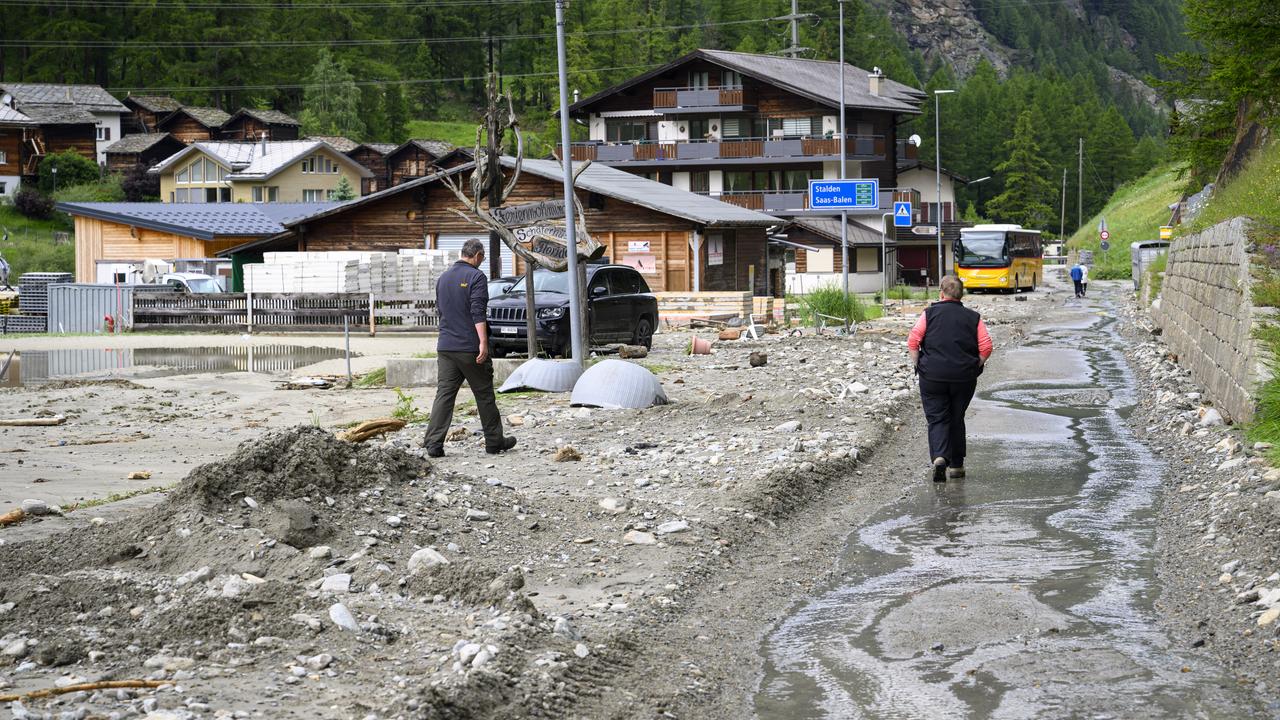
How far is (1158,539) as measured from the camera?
952 cm

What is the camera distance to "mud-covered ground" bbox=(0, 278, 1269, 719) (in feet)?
19.4

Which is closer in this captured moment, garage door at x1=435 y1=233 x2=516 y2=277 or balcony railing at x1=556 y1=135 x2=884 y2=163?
garage door at x1=435 y1=233 x2=516 y2=277

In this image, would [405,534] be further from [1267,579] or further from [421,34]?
[421,34]

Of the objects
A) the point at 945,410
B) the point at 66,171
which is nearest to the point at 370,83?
the point at 66,171

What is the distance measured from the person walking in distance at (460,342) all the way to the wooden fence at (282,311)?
22772 millimetres

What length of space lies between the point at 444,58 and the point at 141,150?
170 ft

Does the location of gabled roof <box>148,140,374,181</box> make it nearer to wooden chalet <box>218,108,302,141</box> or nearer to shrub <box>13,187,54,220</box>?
shrub <box>13,187,54,220</box>

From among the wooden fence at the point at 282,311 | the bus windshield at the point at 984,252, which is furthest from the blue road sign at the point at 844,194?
the bus windshield at the point at 984,252

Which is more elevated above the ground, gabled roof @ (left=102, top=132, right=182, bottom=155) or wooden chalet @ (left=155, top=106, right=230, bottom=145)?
wooden chalet @ (left=155, top=106, right=230, bottom=145)

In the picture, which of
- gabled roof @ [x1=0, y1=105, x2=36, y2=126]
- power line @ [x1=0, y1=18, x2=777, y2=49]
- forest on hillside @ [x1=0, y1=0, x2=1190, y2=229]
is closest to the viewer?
gabled roof @ [x1=0, y1=105, x2=36, y2=126]

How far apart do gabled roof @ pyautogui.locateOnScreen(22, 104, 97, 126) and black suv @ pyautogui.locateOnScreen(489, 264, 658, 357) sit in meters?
78.1

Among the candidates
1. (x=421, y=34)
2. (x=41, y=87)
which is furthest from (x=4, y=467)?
(x=421, y=34)

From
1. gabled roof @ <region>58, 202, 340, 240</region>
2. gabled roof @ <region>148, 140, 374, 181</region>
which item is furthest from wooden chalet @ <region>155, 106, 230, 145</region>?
gabled roof @ <region>58, 202, 340, 240</region>

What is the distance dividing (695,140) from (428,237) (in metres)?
34.6
